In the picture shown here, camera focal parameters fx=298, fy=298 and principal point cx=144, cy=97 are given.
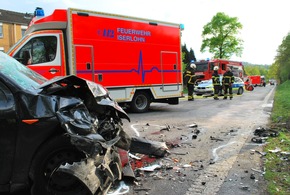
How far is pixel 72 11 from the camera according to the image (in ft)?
28.7

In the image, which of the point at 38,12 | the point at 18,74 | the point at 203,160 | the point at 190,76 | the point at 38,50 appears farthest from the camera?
the point at 190,76

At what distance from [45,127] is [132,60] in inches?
285

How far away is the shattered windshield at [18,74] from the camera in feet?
10.7

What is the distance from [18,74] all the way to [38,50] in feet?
18.3

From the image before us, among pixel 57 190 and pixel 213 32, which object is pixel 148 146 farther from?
pixel 213 32

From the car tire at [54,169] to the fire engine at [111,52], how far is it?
581 centimetres

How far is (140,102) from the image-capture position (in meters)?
A: 10.9

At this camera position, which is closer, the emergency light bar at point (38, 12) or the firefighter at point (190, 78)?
the emergency light bar at point (38, 12)

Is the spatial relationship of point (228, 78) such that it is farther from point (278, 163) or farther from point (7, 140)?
point (7, 140)

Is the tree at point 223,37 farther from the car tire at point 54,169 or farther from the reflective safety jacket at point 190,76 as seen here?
the car tire at point 54,169

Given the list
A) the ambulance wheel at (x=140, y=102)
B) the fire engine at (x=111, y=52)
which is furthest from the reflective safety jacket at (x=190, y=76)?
the ambulance wheel at (x=140, y=102)

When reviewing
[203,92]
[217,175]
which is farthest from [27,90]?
[203,92]

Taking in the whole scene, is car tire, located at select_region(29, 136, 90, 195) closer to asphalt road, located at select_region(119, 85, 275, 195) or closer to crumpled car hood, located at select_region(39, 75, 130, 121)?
crumpled car hood, located at select_region(39, 75, 130, 121)

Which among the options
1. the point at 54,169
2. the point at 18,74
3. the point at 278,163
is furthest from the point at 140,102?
the point at 54,169
